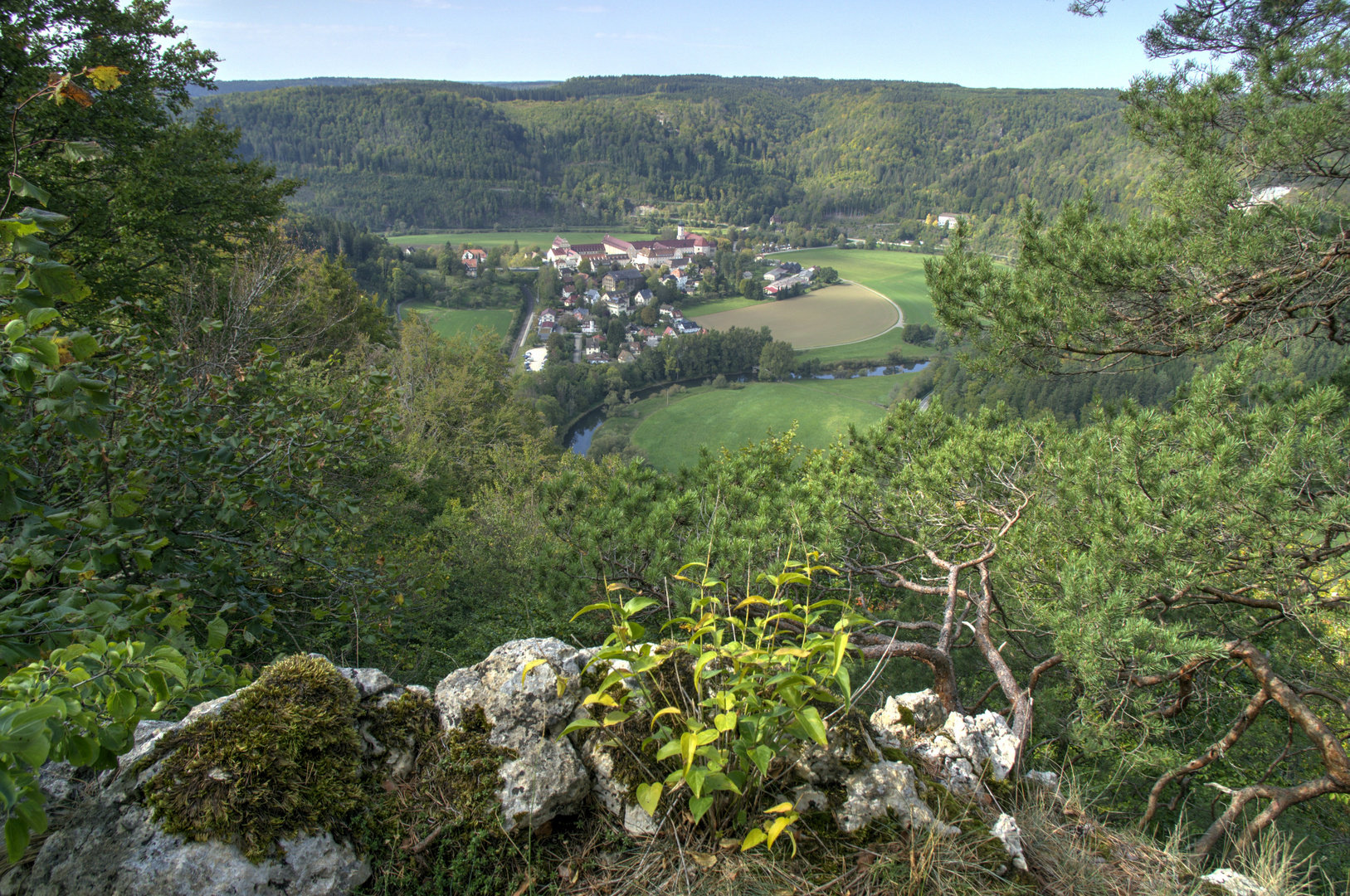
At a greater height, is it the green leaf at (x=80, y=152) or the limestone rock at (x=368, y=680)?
the green leaf at (x=80, y=152)

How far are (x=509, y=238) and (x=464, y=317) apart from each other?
192ft

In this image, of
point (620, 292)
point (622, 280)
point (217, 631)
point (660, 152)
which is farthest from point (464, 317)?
point (660, 152)

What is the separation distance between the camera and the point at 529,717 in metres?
2.49

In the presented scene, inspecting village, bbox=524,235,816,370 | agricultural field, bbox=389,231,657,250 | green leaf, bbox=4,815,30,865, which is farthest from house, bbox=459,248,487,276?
green leaf, bbox=4,815,30,865

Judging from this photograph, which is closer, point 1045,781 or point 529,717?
point 529,717

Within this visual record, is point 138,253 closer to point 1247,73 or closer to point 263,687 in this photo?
point 263,687

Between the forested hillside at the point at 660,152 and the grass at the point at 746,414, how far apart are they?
2838 inches

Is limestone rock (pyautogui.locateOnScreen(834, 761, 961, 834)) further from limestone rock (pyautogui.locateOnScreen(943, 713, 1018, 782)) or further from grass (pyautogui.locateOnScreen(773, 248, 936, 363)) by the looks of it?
grass (pyautogui.locateOnScreen(773, 248, 936, 363))

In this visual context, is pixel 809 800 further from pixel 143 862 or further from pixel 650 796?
pixel 143 862

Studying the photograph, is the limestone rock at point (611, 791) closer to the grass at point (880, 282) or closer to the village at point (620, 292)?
the grass at point (880, 282)

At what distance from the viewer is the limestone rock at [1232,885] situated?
231cm

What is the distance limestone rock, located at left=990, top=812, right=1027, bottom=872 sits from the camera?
2.29 m

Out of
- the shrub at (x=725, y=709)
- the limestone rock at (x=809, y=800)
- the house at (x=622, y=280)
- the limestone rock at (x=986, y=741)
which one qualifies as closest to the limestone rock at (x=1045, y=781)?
the limestone rock at (x=986, y=741)

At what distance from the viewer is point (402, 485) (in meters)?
10.8
